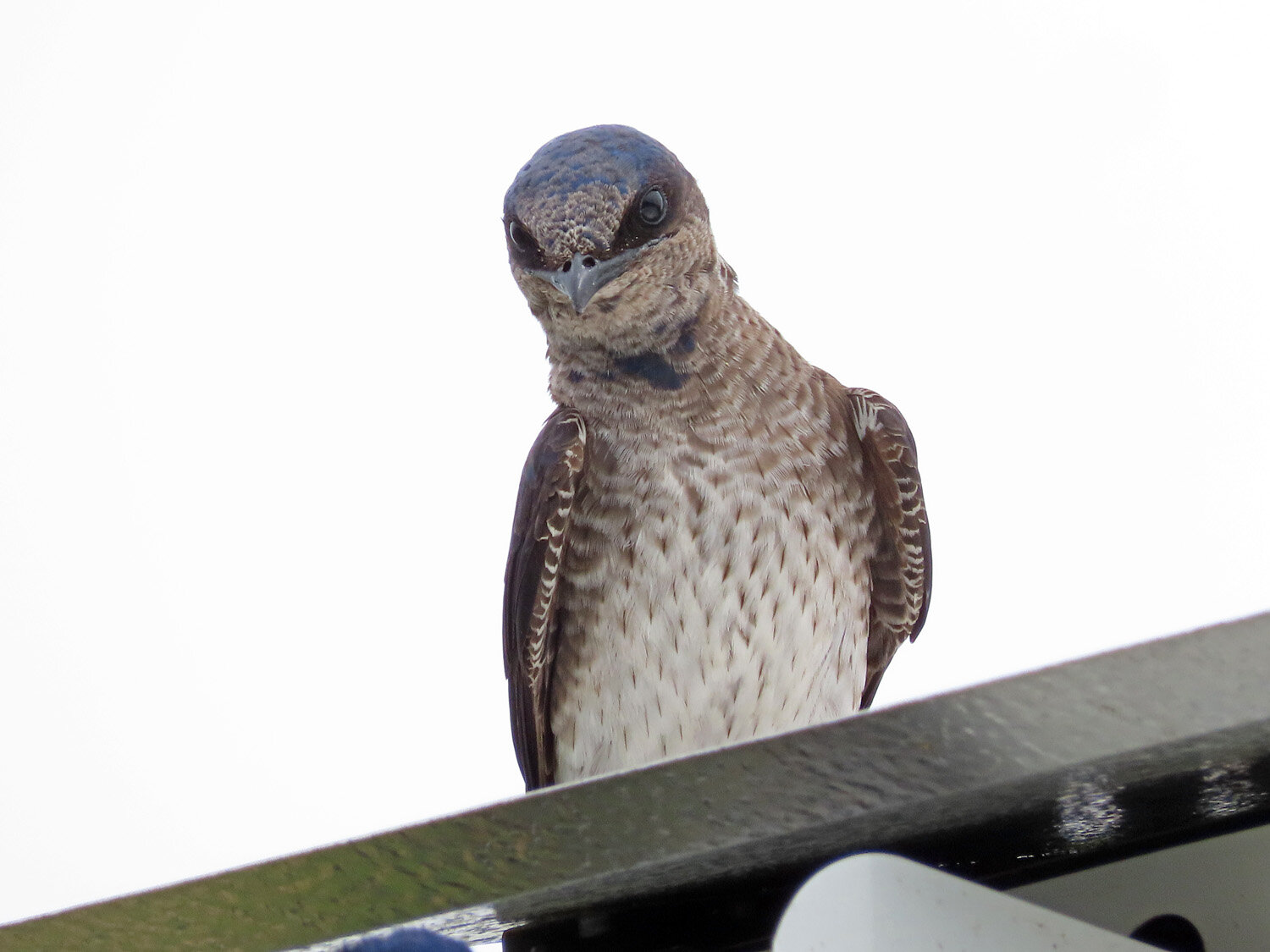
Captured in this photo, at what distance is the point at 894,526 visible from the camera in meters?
2.99

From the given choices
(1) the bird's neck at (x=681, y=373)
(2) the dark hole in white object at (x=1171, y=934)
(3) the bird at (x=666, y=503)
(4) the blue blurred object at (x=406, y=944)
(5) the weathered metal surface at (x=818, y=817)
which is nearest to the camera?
(4) the blue blurred object at (x=406, y=944)

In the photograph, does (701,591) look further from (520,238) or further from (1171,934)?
(1171,934)

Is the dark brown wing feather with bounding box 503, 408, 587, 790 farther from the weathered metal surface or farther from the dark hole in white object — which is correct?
the dark hole in white object

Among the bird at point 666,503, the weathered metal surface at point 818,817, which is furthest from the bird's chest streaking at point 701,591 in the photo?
the weathered metal surface at point 818,817

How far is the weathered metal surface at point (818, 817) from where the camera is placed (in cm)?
130

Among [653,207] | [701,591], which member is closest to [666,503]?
[701,591]

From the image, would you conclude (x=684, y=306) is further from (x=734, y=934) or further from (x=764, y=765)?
(x=764, y=765)

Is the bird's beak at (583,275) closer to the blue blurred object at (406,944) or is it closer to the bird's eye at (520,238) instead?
the bird's eye at (520,238)

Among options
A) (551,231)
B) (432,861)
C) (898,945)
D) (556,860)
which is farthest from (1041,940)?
(551,231)

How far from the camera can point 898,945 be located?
1246 millimetres

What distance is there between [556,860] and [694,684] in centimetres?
122

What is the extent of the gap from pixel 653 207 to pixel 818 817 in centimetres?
157

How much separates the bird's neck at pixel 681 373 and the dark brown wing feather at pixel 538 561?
7cm

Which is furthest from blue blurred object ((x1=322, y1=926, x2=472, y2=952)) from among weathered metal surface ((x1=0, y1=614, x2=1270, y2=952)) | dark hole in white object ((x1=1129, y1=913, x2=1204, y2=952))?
dark hole in white object ((x1=1129, y1=913, x2=1204, y2=952))
